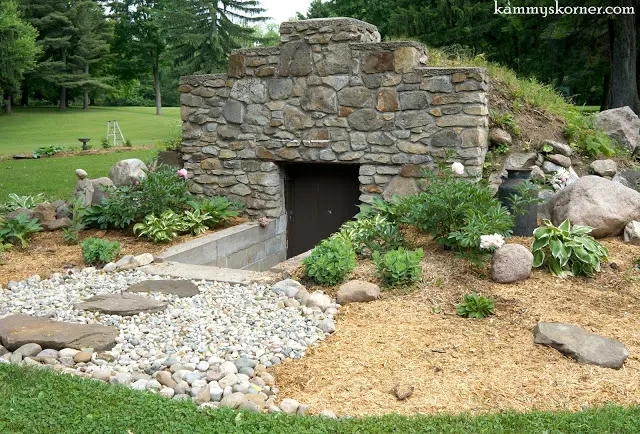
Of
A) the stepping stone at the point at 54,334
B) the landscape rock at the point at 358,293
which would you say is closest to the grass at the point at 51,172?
the stepping stone at the point at 54,334

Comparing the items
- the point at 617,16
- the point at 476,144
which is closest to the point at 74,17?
the point at 617,16

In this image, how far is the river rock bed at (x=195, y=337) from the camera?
3.56m

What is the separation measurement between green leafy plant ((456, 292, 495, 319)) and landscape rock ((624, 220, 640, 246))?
2497mm

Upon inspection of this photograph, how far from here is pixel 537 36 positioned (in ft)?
78.0

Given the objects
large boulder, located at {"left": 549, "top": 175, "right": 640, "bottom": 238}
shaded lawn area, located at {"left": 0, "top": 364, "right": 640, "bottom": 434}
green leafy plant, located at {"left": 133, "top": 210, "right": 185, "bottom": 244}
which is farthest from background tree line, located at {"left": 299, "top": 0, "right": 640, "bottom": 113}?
shaded lawn area, located at {"left": 0, "top": 364, "right": 640, "bottom": 434}

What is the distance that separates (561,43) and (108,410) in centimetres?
2024

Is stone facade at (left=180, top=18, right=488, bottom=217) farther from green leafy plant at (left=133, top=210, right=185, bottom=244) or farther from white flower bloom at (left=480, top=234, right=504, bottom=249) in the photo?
white flower bloom at (left=480, top=234, right=504, bottom=249)

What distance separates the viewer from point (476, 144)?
7230 mm

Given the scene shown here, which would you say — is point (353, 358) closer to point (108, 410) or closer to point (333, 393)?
point (333, 393)

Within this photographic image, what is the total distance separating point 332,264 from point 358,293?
1.50ft

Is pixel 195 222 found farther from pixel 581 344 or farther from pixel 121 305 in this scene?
pixel 581 344

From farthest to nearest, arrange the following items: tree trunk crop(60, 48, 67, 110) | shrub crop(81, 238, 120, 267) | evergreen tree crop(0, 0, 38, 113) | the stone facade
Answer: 1. tree trunk crop(60, 48, 67, 110)
2. evergreen tree crop(0, 0, 38, 113)
3. the stone facade
4. shrub crop(81, 238, 120, 267)

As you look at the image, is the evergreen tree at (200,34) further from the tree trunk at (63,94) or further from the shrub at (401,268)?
the shrub at (401,268)

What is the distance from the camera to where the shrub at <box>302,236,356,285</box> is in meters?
5.36
